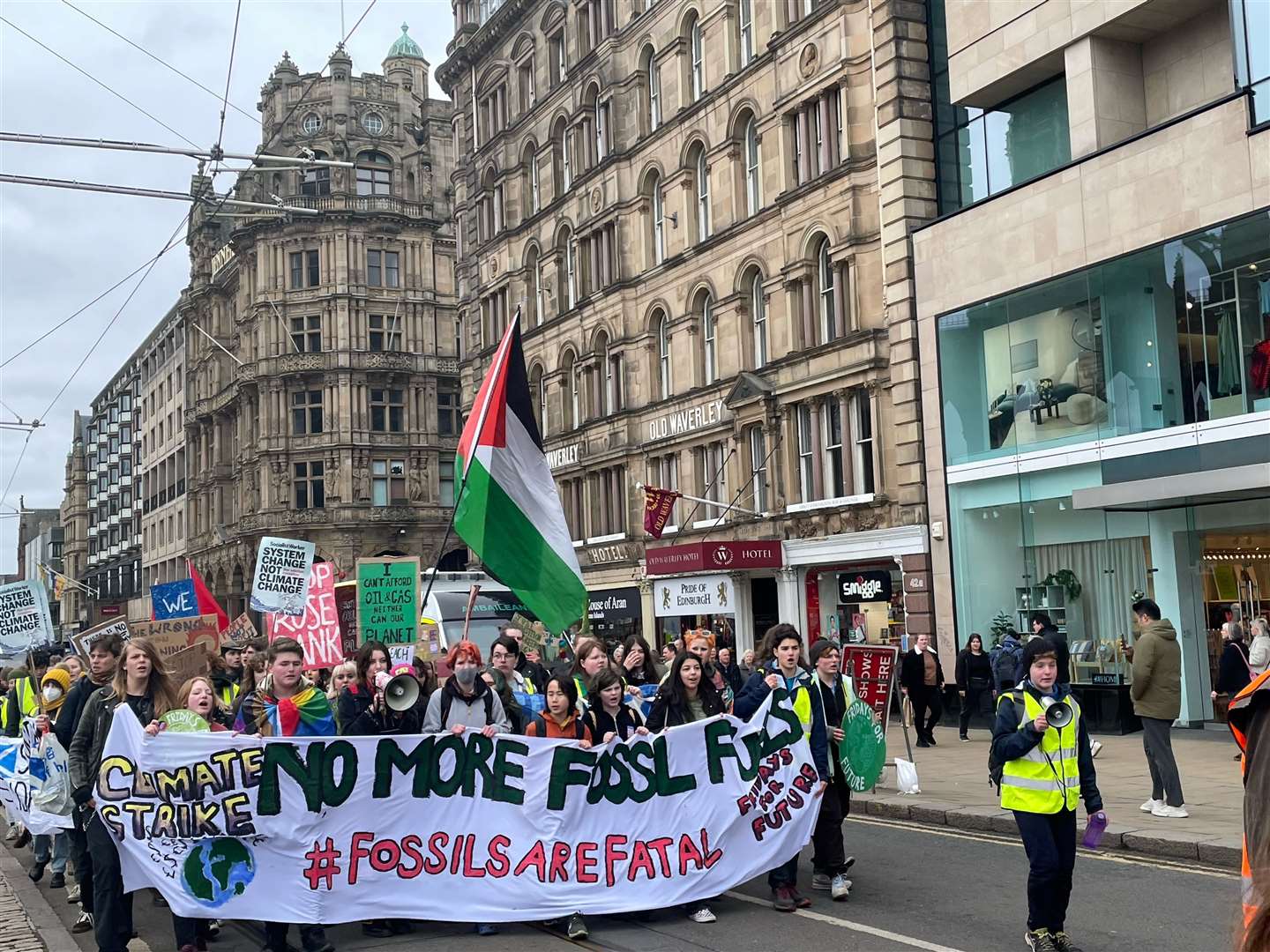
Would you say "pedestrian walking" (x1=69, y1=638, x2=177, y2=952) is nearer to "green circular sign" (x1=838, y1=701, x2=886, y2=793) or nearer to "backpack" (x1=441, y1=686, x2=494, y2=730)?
"backpack" (x1=441, y1=686, x2=494, y2=730)

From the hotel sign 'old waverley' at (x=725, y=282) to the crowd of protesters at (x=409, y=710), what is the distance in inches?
631

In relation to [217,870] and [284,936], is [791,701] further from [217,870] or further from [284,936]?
[217,870]

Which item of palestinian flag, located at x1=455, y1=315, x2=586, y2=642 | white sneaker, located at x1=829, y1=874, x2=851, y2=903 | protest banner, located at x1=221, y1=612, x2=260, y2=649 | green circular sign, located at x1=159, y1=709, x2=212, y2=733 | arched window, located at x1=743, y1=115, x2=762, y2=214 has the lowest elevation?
white sneaker, located at x1=829, y1=874, x2=851, y2=903

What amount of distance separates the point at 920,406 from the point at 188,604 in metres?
13.6

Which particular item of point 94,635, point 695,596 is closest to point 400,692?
point 94,635

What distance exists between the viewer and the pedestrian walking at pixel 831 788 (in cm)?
965

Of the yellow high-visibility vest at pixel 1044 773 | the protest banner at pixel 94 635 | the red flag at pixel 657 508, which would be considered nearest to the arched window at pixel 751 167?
the red flag at pixel 657 508

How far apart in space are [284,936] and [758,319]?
2472 centimetres

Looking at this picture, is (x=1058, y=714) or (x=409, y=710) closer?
(x=1058, y=714)

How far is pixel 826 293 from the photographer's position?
29203 mm

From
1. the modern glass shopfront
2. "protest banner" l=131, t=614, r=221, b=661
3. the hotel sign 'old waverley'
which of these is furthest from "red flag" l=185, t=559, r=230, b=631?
the modern glass shopfront

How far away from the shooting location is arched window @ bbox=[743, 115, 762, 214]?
3169 cm

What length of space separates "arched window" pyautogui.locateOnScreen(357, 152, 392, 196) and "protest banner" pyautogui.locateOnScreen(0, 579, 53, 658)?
54.0m

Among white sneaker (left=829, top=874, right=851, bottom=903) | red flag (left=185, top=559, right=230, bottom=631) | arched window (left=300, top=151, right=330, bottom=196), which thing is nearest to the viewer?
white sneaker (left=829, top=874, right=851, bottom=903)
